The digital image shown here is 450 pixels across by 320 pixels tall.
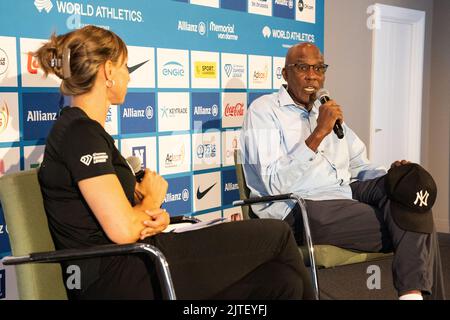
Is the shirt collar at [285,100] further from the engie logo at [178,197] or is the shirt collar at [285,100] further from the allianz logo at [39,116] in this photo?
the allianz logo at [39,116]

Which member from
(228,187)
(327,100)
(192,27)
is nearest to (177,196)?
(228,187)

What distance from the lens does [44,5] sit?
2.80 m

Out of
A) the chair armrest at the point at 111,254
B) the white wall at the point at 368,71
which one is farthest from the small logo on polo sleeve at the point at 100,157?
the white wall at the point at 368,71

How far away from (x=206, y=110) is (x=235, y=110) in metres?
0.31

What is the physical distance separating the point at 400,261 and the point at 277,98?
1077 millimetres

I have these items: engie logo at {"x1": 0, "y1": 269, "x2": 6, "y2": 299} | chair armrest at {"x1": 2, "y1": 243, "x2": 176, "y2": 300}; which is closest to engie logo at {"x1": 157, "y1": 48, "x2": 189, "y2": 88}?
engie logo at {"x1": 0, "y1": 269, "x2": 6, "y2": 299}

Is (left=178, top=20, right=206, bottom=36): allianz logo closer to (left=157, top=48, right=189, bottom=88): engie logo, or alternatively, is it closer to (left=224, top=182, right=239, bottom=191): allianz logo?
(left=157, top=48, right=189, bottom=88): engie logo

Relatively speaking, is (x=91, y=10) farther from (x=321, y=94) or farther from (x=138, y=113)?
(x=321, y=94)

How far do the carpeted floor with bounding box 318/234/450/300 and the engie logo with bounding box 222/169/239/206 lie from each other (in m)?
0.83

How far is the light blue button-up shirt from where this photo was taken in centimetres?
295

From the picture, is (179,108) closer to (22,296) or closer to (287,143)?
(287,143)
